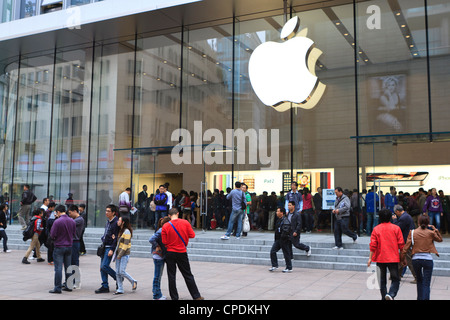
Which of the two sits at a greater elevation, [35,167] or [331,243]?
[35,167]

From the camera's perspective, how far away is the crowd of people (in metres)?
6.67

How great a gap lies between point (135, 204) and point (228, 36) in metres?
7.89

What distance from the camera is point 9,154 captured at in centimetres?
2294

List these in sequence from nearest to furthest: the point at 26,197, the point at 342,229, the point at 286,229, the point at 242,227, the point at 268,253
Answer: the point at 286,229 < the point at 342,229 < the point at 268,253 < the point at 242,227 < the point at 26,197

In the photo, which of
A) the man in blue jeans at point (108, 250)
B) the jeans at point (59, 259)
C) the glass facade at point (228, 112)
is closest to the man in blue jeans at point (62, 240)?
the jeans at point (59, 259)

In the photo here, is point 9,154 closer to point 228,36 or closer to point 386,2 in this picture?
point 228,36

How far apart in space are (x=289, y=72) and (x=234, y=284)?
406 inches

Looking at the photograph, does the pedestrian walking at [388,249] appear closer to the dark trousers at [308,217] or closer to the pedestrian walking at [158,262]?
the pedestrian walking at [158,262]

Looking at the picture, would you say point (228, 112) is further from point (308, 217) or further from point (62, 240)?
point (62, 240)

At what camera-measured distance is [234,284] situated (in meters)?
8.95

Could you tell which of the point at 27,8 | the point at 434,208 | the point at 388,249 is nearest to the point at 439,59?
the point at 434,208

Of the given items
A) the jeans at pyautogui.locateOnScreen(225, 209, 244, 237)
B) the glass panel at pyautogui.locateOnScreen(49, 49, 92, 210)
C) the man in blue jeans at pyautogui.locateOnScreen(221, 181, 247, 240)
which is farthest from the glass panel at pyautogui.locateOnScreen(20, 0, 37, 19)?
the jeans at pyautogui.locateOnScreen(225, 209, 244, 237)
